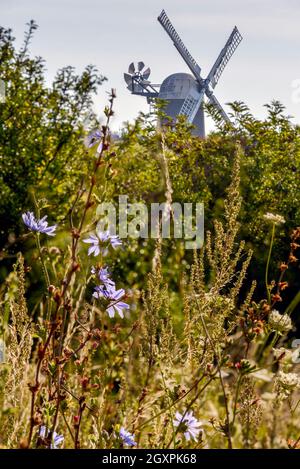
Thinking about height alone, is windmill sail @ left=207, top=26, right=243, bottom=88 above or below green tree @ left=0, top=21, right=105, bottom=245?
above

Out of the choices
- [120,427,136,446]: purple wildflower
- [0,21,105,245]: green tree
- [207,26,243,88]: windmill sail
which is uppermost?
[207,26,243,88]: windmill sail

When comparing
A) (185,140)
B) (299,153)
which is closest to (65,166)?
(185,140)

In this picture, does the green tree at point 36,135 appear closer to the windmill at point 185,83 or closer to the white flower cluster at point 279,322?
the white flower cluster at point 279,322

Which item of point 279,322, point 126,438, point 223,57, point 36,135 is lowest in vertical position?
point 126,438

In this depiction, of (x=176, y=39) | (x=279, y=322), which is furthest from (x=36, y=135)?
(x=176, y=39)

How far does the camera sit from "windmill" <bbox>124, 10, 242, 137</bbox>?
28922 millimetres

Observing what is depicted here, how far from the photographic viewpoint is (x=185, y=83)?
114 feet

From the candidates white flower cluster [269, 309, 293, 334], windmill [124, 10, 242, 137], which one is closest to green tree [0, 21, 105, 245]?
white flower cluster [269, 309, 293, 334]

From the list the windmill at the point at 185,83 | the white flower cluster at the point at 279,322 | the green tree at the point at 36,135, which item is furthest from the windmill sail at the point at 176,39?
the white flower cluster at the point at 279,322

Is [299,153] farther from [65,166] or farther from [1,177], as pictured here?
[1,177]

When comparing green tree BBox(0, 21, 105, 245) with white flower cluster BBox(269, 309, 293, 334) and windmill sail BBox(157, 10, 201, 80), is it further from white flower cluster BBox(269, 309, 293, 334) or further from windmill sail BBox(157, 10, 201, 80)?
windmill sail BBox(157, 10, 201, 80)

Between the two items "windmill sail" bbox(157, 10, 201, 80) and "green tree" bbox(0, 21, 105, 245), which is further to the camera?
"windmill sail" bbox(157, 10, 201, 80)

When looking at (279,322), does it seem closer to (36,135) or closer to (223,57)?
(36,135)
